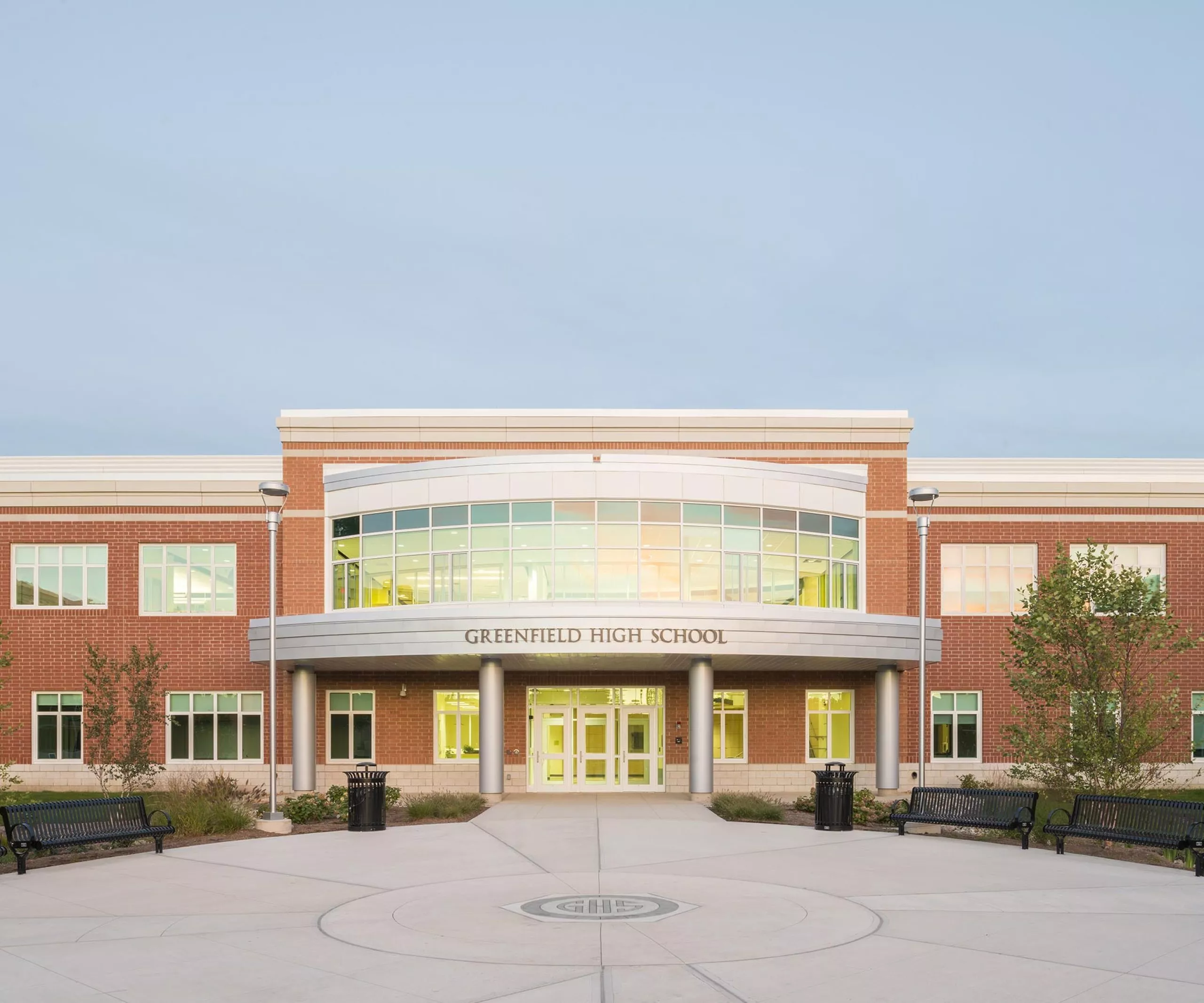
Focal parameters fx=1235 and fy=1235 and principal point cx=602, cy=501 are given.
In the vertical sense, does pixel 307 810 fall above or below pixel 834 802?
below

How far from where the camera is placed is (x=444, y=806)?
24797 mm

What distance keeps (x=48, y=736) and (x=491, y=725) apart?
13.7 meters

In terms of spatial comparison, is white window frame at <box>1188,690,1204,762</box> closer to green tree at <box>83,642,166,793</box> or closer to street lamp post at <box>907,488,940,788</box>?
street lamp post at <box>907,488,940,788</box>

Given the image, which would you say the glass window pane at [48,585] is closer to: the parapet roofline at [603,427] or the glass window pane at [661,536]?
the parapet roofline at [603,427]

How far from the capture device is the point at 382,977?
10711 millimetres

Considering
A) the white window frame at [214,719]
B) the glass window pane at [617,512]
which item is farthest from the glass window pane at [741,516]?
the white window frame at [214,719]

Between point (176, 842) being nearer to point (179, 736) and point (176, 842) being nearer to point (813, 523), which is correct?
point (179, 736)

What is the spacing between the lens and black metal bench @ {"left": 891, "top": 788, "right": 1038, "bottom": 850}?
19.5 meters

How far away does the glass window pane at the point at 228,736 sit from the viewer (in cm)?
3425

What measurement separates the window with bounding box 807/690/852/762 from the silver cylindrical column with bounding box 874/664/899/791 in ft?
5.61

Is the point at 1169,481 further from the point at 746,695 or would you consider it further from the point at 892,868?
the point at 892,868

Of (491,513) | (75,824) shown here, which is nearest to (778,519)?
(491,513)

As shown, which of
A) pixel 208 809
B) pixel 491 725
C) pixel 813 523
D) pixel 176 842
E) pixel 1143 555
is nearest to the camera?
pixel 176 842

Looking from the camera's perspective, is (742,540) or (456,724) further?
(456,724)
